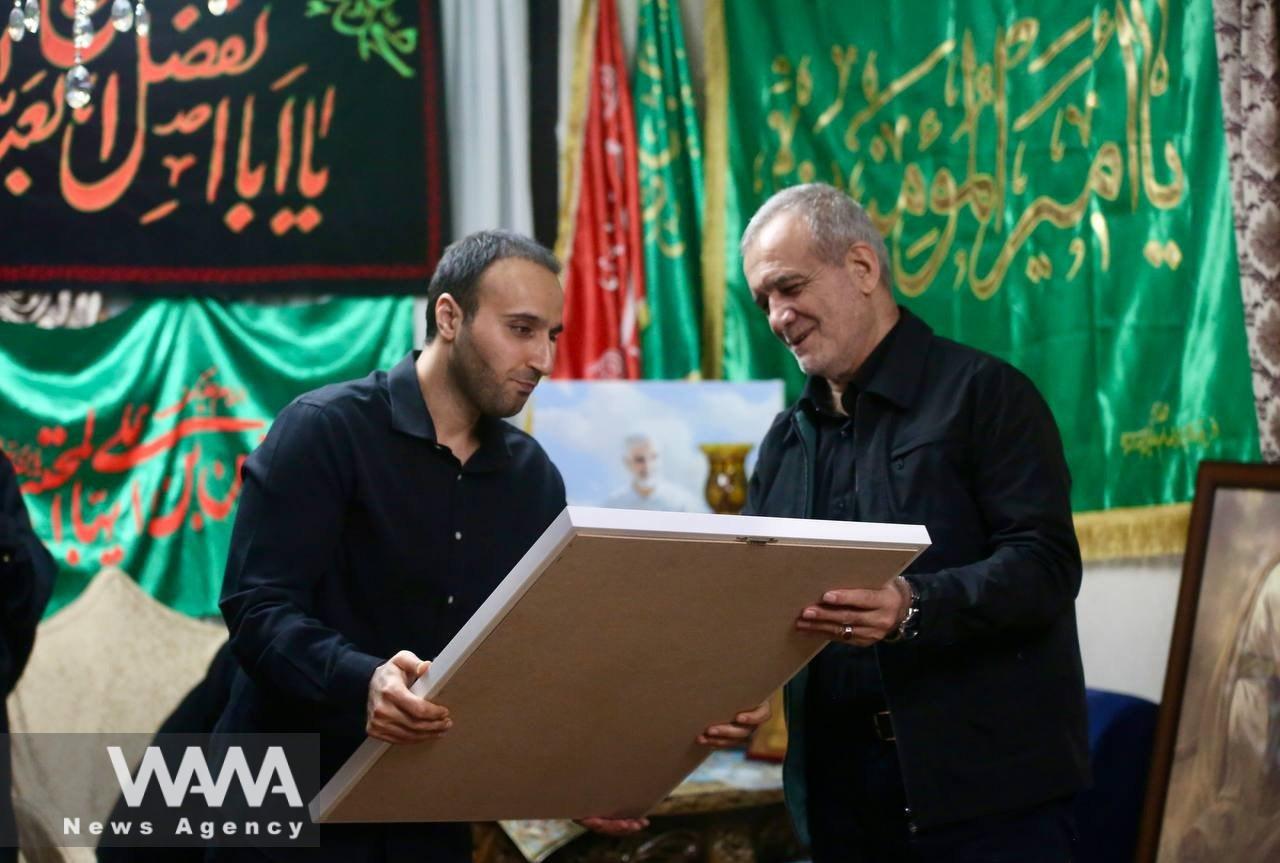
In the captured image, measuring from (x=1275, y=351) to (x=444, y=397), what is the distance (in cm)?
205

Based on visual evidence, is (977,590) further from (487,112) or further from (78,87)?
(487,112)

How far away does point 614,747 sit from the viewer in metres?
2.20

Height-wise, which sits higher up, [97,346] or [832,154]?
[832,154]

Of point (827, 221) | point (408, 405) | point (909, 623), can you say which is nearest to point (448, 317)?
point (408, 405)

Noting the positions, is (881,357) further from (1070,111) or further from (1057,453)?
(1070,111)

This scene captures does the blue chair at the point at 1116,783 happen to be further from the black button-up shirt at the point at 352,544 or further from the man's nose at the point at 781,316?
the black button-up shirt at the point at 352,544

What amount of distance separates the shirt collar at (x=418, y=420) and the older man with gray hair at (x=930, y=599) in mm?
517

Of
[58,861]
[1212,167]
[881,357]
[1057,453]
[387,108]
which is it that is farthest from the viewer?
[387,108]

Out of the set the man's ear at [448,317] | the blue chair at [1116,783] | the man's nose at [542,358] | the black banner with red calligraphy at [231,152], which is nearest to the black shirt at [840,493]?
the man's nose at [542,358]

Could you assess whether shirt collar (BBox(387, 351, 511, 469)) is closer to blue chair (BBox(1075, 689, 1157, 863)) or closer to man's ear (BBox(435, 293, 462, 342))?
man's ear (BBox(435, 293, 462, 342))

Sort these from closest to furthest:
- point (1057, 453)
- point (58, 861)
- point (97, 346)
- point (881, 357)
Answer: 1. point (1057, 453)
2. point (881, 357)
3. point (58, 861)
4. point (97, 346)

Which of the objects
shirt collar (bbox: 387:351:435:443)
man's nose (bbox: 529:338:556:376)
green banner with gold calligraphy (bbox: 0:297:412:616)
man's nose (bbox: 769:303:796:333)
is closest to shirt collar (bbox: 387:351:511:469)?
shirt collar (bbox: 387:351:435:443)

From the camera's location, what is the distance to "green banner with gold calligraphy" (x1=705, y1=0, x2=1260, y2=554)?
3.78m

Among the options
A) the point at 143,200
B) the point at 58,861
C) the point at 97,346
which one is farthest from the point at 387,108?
the point at 58,861
